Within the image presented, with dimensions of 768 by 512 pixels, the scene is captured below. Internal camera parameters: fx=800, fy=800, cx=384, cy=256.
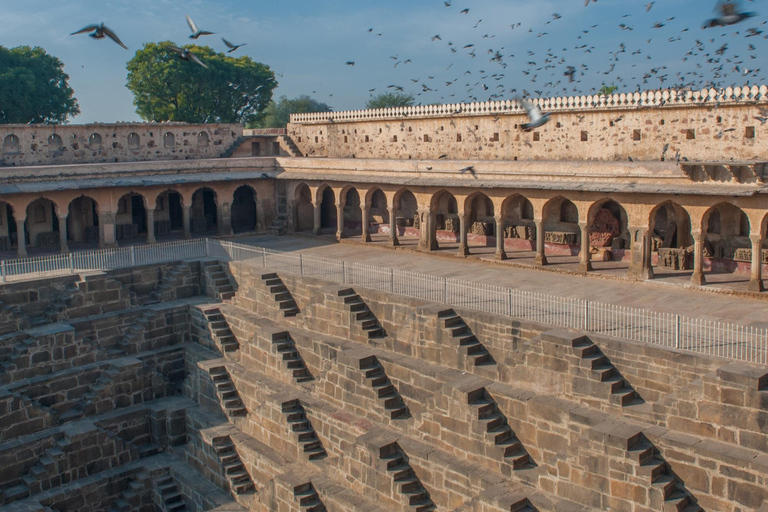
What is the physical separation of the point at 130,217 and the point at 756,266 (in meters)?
24.2

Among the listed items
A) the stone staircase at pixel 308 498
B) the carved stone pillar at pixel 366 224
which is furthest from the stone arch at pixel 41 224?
the stone staircase at pixel 308 498

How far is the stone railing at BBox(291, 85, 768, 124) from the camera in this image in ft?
73.5

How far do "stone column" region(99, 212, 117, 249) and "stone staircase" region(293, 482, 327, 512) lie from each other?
1693 centimetres

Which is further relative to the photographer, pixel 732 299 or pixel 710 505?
pixel 732 299

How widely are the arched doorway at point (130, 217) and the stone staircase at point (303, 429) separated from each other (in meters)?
16.9

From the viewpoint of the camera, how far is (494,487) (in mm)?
14078

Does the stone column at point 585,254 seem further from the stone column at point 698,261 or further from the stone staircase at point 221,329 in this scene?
the stone staircase at point 221,329

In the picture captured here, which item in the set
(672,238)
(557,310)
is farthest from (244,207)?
(557,310)

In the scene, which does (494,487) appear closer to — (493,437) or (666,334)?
(493,437)

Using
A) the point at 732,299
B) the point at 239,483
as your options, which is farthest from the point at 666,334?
the point at 239,483

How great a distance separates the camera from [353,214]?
36062mm

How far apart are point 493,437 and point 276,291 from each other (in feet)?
31.0

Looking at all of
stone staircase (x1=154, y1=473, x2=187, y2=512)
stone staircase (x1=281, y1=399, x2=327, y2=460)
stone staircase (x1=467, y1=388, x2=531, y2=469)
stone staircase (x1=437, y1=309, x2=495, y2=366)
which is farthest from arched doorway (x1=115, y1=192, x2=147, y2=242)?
stone staircase (x1=467, y1=388, x2=531, y2=469)

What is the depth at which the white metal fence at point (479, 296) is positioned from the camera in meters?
14.9
